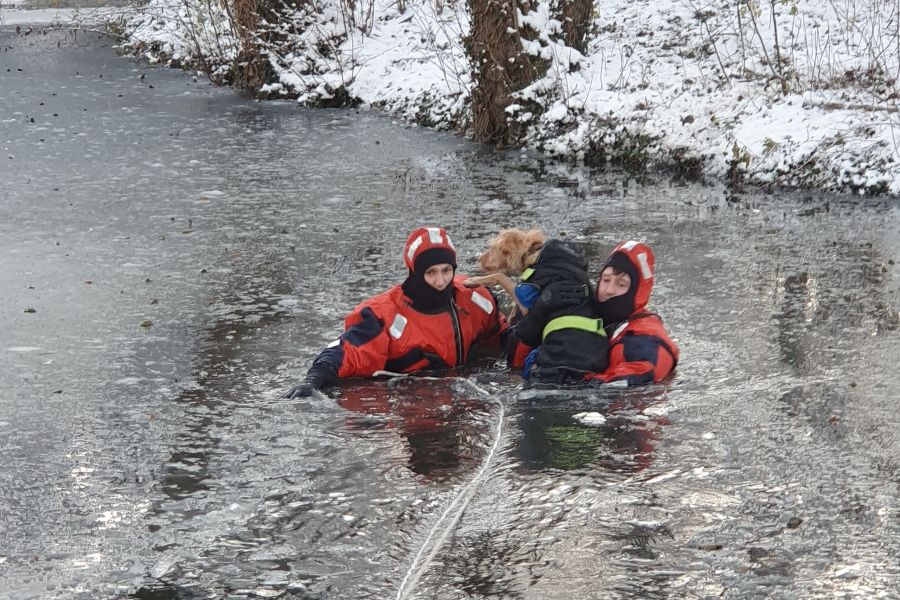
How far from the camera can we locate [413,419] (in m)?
6.55

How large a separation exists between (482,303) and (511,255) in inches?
17.6

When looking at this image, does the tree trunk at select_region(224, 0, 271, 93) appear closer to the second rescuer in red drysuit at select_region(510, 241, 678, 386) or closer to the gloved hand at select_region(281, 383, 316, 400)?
the gloved hand at select_region(281, 383, 316, 400)

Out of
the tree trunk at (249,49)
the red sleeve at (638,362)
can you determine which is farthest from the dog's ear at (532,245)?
the tree trunk at (249,49)

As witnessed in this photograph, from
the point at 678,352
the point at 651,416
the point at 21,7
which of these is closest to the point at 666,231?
the point at 678,352

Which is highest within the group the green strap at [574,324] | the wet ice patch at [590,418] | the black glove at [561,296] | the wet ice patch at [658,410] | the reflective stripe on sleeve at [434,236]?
the reflective stripe on sleeve at [434,236]

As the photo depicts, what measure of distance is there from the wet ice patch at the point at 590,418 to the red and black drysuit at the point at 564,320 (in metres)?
0.49

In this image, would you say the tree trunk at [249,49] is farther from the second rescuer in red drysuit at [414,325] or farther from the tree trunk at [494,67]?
the second rescuer in red drysuit at [414,325]

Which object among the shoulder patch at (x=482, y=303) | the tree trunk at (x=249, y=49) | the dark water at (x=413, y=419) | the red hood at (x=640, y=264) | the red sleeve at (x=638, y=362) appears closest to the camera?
the dark water at (x=413, y=419)

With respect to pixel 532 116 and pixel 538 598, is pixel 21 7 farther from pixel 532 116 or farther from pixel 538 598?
pixel 538 598

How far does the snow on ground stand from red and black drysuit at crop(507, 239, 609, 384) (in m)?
6.06

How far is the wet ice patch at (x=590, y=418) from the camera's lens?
6.31m

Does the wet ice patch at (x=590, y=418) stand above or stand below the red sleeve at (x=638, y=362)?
below

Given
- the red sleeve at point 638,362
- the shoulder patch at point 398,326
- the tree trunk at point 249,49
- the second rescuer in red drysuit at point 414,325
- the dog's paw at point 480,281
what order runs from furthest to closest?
the tree trunk at point 249,49
the dog's paw at point 480,281
the shoulder patch at point 398,326
the second rescuer in red drysuit at point 414,325
the red sleeve at point 638,362

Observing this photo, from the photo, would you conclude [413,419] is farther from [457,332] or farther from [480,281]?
[480,281]
